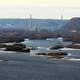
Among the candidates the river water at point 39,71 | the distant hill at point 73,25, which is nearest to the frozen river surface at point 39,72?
the river water at point 39,71

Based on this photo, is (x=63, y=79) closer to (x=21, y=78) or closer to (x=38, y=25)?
(x=21, y=78)

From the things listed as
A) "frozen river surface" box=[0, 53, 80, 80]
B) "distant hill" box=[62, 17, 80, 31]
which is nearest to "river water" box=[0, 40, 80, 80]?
"frozen river surface" box=[0, 53, 80, 80]

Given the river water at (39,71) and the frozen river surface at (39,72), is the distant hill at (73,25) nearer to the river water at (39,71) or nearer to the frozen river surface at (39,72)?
the river water at (39,71)

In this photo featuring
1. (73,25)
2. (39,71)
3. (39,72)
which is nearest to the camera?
(39,72)

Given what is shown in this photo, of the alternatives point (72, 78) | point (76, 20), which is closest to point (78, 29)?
point (76, 20)

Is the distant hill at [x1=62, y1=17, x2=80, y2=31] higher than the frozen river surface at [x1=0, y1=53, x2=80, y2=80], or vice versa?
the frozen river surface at [x1=0, y1=53, x2=80, y2=80]

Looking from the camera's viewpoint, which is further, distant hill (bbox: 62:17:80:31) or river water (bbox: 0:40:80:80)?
distant hill (bbox: 62:17:80:31)

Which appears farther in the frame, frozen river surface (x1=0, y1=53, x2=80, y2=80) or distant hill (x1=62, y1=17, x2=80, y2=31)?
distant hill (x1=62, y1=17, x2=80, y2=31)

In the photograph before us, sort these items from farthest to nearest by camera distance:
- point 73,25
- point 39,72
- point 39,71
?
point 73,25, point 39,71, point 39,72

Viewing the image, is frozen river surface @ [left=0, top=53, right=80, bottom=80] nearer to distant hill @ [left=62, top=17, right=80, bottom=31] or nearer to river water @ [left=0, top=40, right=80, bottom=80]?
river water @ [left=0, top=40, right=80, bottom=80]

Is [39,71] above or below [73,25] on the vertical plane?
above

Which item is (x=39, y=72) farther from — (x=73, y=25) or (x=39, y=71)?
(x=73, y=25)

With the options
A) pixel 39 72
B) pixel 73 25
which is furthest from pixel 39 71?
pixel 73 25

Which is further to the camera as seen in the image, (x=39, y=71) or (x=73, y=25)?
(x=73, y=25)
